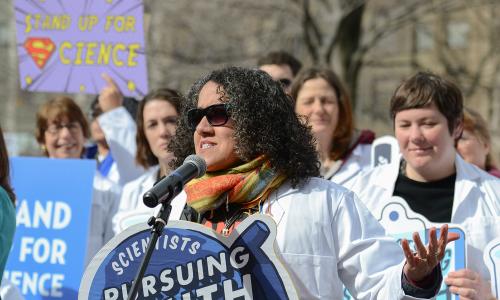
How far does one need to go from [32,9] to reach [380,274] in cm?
371

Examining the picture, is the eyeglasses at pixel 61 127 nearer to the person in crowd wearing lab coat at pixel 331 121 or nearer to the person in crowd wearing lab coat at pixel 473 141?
the person in crowd wearing lab coat at pixel 331 121

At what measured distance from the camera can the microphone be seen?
8.45 feet

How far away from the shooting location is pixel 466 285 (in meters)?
3.44

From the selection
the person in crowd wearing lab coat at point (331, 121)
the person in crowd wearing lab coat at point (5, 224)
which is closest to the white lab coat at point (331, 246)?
the person in crowd wearing lab coat at point (5, 224)

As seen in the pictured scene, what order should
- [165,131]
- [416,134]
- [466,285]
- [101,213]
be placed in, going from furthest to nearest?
[101,213] < [165,131] < [416,134] < [466,285]

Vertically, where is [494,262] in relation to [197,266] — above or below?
below

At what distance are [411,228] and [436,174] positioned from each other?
0.36m

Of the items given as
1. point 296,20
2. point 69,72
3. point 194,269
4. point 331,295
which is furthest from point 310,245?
point 296,20

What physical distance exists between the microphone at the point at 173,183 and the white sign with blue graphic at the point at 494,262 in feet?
5.58

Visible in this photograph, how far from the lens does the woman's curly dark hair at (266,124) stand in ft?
10.5

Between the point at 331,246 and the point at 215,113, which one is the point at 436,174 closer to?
the point at 331,246

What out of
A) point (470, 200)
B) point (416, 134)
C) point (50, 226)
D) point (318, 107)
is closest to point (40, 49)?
point (50, 226)

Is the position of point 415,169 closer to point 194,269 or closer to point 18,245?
point 194,269

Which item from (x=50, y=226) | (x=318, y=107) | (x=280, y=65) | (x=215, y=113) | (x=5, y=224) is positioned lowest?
(x=50, y=226)
